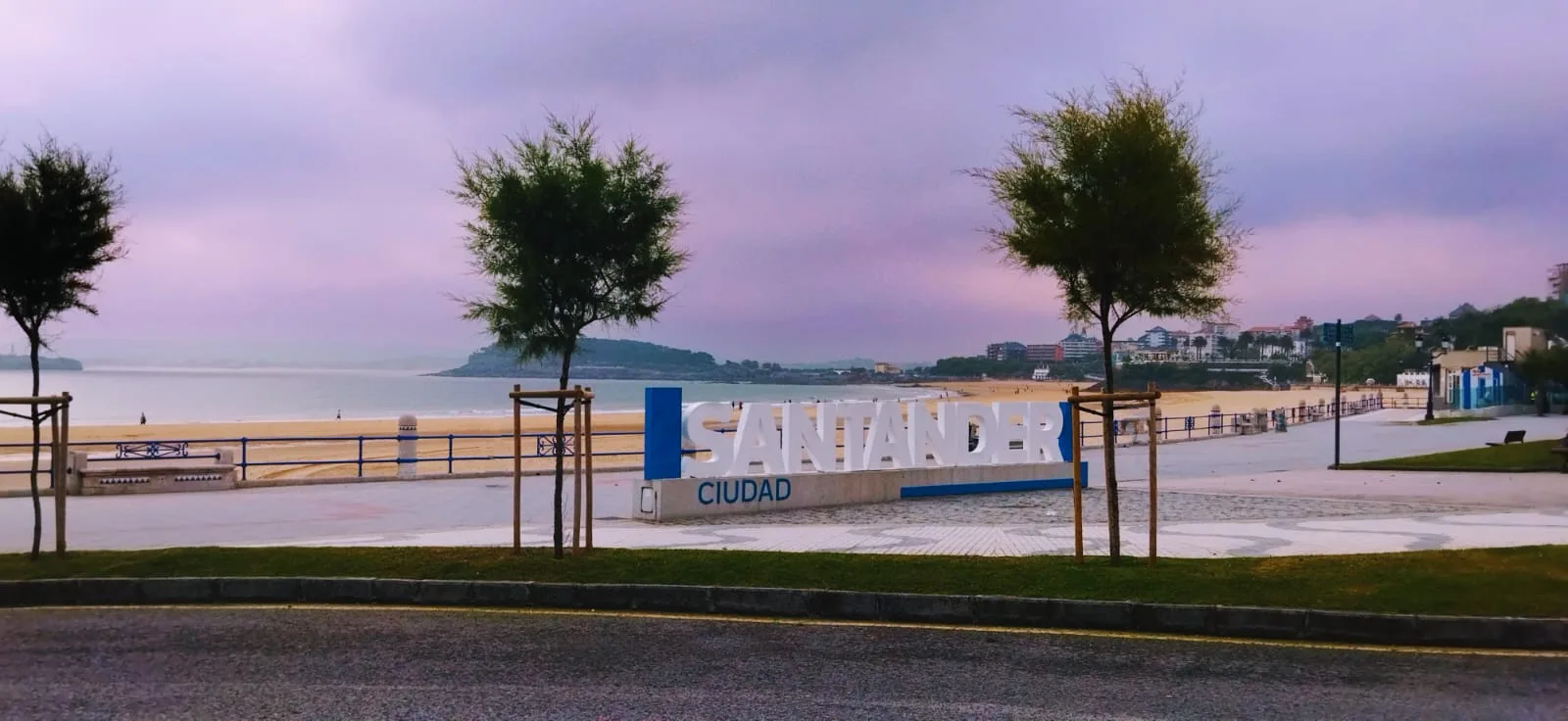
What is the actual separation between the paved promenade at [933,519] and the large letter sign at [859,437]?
96 centimetres

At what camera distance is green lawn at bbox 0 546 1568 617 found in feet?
31.4

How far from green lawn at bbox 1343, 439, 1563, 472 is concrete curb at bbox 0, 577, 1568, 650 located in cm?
2065

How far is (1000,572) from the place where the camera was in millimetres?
10766

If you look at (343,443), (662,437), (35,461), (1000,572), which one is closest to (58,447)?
(35,461)

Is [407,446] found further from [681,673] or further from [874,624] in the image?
[681,673]

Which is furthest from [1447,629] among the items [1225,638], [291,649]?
[291,649]

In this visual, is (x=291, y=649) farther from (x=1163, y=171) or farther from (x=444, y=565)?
(x=1163, y=171)

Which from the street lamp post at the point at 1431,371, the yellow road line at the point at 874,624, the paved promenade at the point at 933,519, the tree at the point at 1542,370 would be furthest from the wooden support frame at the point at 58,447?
the tree at the point at 1542,370

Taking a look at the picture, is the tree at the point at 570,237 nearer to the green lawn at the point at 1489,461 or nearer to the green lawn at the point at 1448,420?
the green lawn at the point at 1489,461

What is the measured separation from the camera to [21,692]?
677cm

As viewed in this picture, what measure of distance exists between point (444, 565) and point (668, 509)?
21.7 feet

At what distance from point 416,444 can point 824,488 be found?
18.0 meters

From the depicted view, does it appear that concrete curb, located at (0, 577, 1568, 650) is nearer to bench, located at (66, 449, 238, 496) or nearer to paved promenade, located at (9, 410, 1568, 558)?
paved promenade, located at (9, 410, 1568, 558)

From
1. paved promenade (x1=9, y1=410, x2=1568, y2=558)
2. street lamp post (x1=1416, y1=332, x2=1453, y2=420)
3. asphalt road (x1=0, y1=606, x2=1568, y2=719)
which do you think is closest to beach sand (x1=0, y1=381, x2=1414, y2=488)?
paved promenade (x1=9, y1=410, x2=1568, y2=558)
